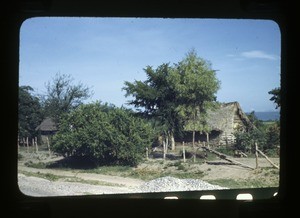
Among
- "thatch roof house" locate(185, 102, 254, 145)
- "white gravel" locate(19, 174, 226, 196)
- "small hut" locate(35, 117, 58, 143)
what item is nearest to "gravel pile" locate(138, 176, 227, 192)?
"white gravel" locate(19, 174, 226, 196)

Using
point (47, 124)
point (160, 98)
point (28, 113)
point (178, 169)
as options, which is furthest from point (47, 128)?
point (178, 169)

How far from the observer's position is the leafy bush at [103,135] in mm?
3988

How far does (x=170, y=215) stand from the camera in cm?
283

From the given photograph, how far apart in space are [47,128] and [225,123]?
2.34 metres

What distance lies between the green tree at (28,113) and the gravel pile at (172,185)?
1400 mm

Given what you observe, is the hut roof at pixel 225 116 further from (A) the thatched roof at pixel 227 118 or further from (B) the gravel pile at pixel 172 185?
(B) the gravel pile at pixel 172 185

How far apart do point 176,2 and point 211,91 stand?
5.73ft

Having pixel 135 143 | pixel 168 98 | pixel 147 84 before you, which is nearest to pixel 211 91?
pixel 168 98

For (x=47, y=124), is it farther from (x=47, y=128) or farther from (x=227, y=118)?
(x=227, y=118)

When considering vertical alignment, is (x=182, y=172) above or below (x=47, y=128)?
below

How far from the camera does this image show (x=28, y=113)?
10.3ft

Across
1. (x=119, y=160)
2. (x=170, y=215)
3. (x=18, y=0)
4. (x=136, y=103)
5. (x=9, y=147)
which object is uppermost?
(x=18, y=0)

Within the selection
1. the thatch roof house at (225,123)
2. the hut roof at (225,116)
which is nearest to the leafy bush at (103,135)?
the thatch roof house at (225,123)

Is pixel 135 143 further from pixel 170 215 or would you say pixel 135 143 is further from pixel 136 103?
pixel 170 215
